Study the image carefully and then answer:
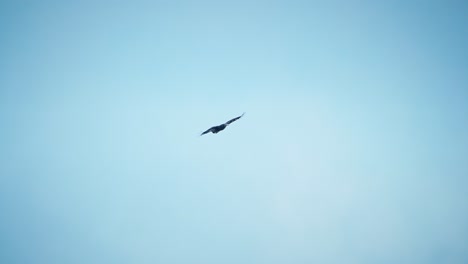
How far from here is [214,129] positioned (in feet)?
70.8
